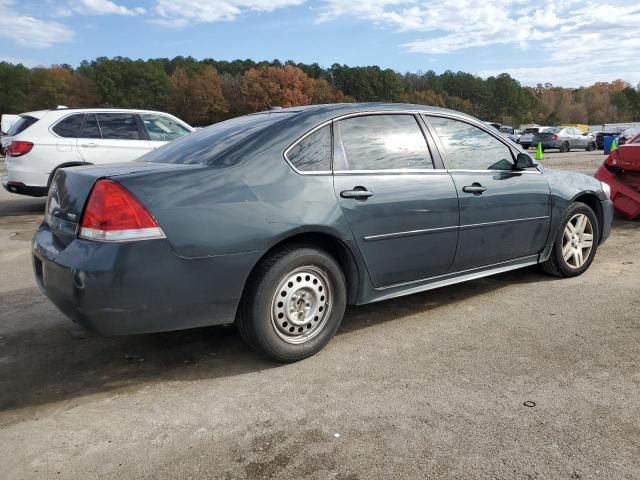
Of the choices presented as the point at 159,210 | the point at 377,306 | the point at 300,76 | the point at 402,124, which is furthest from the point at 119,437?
the point at 300,76

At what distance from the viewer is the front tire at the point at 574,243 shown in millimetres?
4910

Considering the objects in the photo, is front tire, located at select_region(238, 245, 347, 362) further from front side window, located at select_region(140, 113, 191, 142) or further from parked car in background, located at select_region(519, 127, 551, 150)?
parked car in background, located at select_region(519, 127, 551, 150)

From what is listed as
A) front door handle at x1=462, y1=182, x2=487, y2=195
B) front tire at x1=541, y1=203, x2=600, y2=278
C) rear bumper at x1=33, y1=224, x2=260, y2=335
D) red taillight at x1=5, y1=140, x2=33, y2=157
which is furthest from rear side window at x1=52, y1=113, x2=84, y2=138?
front tire at x1=541, y1=203, x2=600, y2=278

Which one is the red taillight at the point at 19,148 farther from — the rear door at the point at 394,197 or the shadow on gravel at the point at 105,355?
the rear door at the point at 394,197

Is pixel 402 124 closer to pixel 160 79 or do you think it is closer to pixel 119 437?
pixel 119 437

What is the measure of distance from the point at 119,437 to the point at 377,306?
2.39 metres

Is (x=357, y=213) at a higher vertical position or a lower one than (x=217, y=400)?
higher

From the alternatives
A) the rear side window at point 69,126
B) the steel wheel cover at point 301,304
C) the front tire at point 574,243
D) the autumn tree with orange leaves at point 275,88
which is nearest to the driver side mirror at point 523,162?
the front tire at point 574,243

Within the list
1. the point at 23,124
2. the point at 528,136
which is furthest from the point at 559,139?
the point at 23,124

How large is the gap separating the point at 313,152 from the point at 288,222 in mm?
556

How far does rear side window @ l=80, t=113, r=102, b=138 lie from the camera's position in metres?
9.24

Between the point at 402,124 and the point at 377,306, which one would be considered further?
the point at 377,306

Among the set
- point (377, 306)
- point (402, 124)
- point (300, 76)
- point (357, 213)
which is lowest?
point (377, 306)

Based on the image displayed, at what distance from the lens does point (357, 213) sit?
3.48 m
